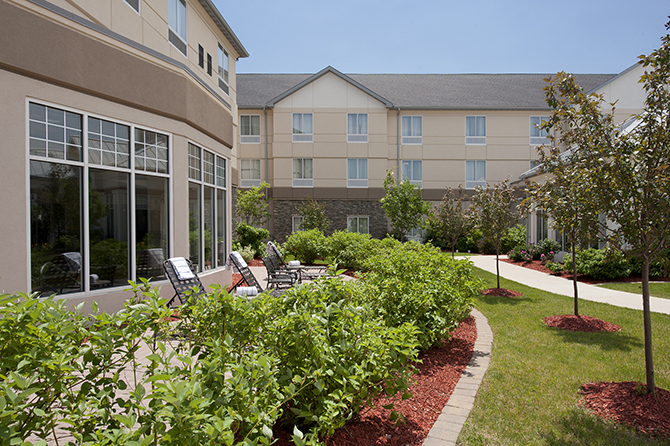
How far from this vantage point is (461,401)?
14.0ft

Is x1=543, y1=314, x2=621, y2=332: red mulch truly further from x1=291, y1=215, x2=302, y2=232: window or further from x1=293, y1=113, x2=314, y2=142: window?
x1=293, y1=113, x2=314, y2=142: window

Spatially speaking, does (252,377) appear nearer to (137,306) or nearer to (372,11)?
(137,306)

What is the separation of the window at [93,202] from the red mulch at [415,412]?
17.8 feet

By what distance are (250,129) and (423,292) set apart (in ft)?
81.8

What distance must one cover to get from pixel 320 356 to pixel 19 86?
6.50m

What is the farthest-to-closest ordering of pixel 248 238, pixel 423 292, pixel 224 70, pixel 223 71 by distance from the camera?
pixel 248 238 → pixel 224 70 → pixel 223 71 → pixel 423 292

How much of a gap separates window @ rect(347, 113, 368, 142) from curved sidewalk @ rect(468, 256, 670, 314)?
13.8 metres

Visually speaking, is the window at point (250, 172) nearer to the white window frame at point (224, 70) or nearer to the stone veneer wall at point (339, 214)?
the stone veneer wall at point (339, 214)

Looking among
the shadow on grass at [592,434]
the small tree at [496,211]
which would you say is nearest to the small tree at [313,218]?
the small tree at [496,211]

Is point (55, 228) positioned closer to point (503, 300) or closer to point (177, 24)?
point (177, 24)

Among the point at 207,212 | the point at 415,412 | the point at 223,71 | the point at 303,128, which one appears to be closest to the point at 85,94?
the point at 207,212

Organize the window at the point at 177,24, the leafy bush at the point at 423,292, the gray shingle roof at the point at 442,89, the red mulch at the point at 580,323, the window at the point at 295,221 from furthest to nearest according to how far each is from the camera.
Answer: the gray shingle roof at the point at 442,89 → the window at the point at 295,221 → the window at the point at 177,24 → the red mulch at the point at 580,323 → the leafy bush at the point at 423,292

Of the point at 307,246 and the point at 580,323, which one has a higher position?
the point at 307,246

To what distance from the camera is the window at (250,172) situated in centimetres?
2808
